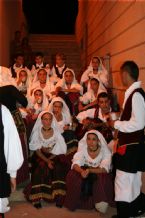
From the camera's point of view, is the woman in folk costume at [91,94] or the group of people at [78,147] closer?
the group of people at [78,147]

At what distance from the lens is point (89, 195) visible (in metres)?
4.45

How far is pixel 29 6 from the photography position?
18.2 meters

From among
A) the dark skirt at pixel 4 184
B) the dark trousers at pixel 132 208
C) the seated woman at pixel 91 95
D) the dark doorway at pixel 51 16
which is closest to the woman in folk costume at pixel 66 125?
the seated woman at pixel 91 95

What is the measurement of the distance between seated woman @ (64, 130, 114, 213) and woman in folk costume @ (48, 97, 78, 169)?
1.49ft

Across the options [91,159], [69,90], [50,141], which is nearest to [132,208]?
[91,159]

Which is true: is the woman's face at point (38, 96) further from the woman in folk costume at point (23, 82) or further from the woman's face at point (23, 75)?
the woman's face at point (23, 75)

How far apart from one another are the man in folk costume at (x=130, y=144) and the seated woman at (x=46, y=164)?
3.22ft

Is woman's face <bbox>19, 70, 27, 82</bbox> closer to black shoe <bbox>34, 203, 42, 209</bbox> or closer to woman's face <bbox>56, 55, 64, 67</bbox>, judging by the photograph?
woman's face <bbox>56, 55, 64, 67</bbox>

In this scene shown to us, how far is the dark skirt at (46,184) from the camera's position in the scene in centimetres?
459

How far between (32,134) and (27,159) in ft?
1.19

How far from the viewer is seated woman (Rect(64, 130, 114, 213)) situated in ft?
14.5

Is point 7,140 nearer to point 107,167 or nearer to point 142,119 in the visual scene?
point 142,119

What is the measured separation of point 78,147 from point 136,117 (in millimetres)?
1295

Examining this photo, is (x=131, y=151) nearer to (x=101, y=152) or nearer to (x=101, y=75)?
(x=101, y=152)
